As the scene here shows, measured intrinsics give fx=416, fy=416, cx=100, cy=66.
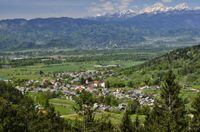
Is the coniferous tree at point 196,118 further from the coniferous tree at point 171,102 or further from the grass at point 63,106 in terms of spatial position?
the grass at point 63,106

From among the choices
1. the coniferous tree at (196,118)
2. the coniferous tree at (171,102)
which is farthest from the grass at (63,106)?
the coniferous tree at (171,102)

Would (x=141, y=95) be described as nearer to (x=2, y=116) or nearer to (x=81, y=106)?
(x=2, y=116)

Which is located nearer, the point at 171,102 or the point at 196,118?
the point at 171,102

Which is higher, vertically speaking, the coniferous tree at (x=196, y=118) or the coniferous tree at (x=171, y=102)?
the coniferous tree at (x=171, y=102)

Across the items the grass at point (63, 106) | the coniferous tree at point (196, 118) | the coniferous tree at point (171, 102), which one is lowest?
the grass at point (63, 106)

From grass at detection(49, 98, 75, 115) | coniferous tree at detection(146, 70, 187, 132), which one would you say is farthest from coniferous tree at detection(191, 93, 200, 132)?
grass at detection(49, 98, 75, 115)

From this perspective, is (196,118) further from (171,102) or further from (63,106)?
(63,106)

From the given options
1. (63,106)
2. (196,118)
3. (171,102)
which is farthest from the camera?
(63,106)

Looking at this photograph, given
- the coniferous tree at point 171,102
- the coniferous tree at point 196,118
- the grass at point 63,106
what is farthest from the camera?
the grass at point 63,106

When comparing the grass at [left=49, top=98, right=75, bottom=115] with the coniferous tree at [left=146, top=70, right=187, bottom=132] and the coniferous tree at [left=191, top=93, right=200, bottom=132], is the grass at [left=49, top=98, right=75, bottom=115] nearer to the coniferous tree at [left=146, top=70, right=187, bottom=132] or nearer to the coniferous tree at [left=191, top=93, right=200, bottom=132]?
the coniferous tree at [left=191, top=93, right=200, bottom=132]

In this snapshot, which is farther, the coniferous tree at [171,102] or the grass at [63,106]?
the grass at [63,106]

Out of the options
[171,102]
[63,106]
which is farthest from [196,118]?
[63,106]
